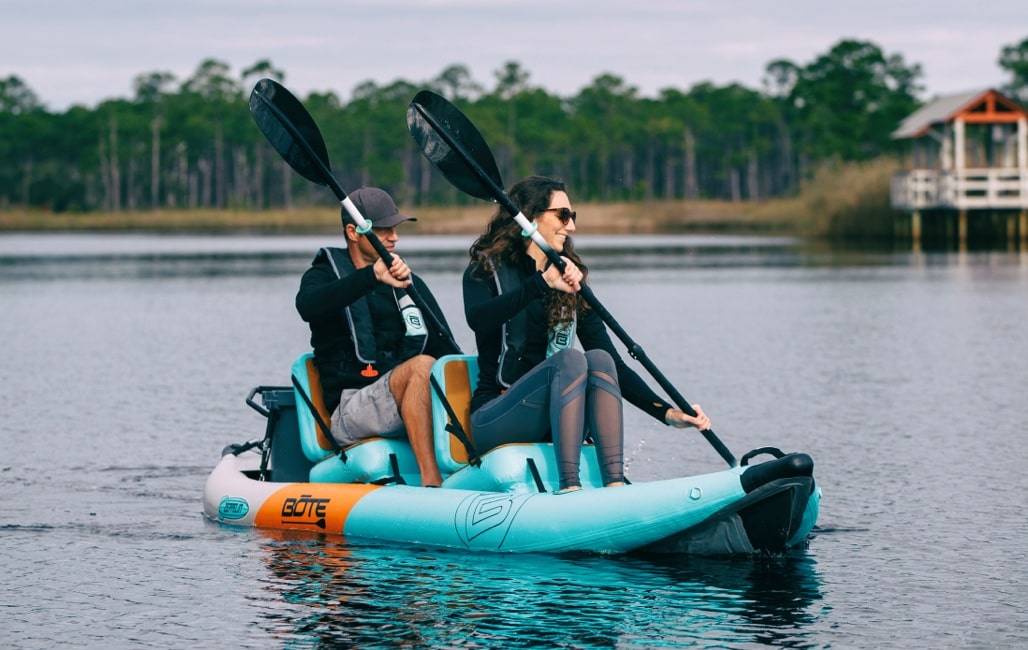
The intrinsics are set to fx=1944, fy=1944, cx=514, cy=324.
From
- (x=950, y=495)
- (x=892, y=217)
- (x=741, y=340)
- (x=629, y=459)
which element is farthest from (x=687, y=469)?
(x=892, y=217)

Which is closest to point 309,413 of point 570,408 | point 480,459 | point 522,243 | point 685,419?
point 480,459

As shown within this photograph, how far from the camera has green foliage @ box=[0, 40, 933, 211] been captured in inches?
5266

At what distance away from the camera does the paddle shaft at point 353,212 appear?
9.90 m

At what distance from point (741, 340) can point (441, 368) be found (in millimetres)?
15962

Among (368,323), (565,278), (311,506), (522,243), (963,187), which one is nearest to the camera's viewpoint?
(565,278)

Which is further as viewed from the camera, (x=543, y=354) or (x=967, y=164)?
(x=967, y=164)

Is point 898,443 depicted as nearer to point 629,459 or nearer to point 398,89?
point 629,459

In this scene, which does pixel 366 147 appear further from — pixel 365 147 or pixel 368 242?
pixel 368 242

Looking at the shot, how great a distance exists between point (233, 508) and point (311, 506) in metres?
0.63

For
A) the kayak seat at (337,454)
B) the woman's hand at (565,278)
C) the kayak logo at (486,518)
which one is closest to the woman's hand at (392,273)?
A: the woman's hand at (565,278)

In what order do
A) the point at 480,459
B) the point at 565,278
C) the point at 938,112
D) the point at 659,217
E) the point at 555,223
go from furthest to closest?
the point at 659,217 → the point at 938,112 → the point at 480,459 → the point at 555,223 → the point at 565,278

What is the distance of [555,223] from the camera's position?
381 inches

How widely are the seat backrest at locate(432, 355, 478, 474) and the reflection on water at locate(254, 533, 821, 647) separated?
0.51 meters

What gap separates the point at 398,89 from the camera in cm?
15512
